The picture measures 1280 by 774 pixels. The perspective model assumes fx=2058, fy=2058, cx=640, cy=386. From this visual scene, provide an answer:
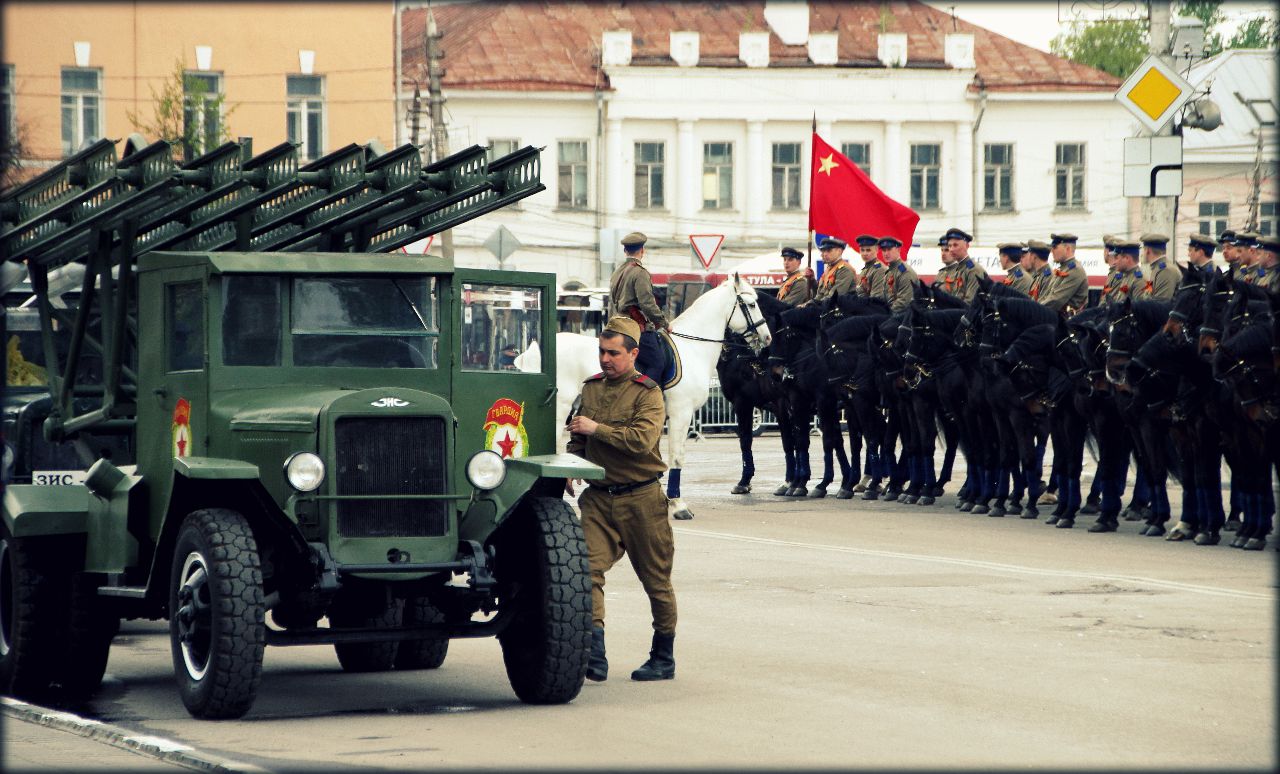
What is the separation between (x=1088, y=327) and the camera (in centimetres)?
1891

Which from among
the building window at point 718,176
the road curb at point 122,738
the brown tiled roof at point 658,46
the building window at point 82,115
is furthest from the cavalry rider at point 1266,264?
the building window at point 718,176

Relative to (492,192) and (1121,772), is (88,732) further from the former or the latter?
(1121,772)

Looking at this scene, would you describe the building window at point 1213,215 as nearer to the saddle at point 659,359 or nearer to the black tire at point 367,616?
the saddle at point 659,359

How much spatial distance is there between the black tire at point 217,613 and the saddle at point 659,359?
398 inches

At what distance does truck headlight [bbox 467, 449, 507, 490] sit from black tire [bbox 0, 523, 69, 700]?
8.25 ft

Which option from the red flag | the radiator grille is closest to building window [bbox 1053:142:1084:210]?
the red flag

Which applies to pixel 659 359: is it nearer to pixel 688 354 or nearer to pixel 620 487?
pixel 688 354

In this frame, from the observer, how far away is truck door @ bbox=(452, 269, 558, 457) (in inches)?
422

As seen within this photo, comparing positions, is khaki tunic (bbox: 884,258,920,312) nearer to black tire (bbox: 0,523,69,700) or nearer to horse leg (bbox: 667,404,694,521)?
horse leg (bbox: 667,404,694,521)

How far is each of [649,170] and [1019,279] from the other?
122 ft

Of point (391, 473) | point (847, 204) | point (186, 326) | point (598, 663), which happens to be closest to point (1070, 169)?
point (847, 204)

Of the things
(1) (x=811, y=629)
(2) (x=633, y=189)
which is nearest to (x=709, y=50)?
(2) (x=633, y=189)

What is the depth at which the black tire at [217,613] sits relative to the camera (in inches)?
366

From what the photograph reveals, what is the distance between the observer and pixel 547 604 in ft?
32.2
